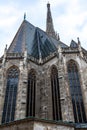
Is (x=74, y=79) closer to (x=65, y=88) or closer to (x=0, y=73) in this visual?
(x=65, y=88)

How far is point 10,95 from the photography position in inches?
561

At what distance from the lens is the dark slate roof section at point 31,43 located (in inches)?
731

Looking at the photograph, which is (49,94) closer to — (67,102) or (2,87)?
(67,102)

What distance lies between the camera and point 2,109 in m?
13.4

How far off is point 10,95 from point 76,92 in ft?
18.9

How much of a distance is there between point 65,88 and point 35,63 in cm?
484

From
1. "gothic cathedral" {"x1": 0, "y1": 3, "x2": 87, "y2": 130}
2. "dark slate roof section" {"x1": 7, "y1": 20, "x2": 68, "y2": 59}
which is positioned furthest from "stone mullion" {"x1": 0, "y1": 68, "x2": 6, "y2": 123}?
"dark slate roof section" {"x1": 7, "y1": 20, "x2": 68, "y2": 59}

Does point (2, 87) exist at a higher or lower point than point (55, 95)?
higher

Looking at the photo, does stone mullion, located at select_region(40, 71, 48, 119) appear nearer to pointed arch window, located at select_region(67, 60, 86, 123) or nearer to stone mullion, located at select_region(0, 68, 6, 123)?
pointed arch window, located at select_region(67, 60, 86, 123)

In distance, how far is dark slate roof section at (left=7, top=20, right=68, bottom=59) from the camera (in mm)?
18578

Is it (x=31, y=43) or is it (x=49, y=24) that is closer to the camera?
(x=31, y=43)

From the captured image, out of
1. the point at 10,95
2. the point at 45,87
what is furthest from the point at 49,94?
the point at 10,95

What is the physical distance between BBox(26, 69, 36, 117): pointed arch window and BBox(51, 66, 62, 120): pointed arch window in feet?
5.90

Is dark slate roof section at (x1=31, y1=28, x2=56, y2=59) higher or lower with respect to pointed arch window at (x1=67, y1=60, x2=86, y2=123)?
higher
